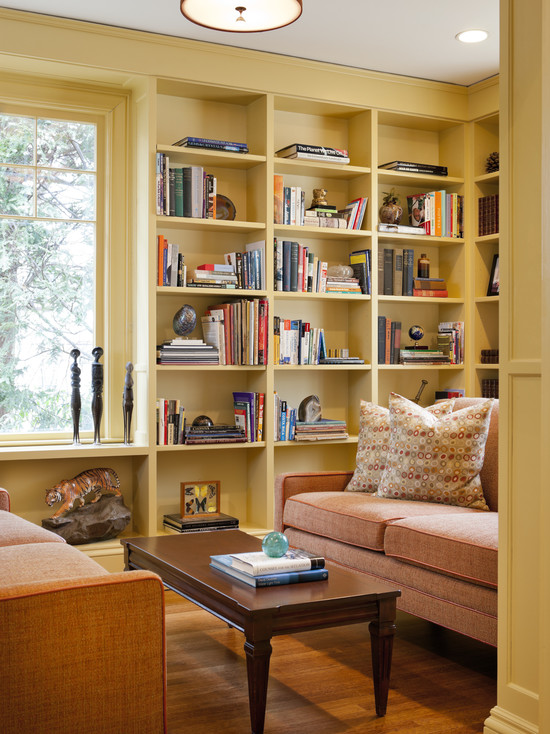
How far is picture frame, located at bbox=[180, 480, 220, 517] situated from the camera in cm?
454

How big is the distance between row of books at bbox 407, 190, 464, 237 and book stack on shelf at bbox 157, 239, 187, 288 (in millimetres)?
1611

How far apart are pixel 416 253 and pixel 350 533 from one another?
8.11 feet

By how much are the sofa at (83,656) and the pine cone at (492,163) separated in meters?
3.97

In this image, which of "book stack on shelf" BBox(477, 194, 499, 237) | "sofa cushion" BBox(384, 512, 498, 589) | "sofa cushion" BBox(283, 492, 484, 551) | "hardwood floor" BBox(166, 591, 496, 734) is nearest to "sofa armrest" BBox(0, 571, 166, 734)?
"hardwood floor" BBox(166, 591, 496, 734)

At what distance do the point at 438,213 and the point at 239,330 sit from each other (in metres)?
1.56

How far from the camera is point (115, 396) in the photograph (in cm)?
461

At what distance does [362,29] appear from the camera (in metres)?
4.25

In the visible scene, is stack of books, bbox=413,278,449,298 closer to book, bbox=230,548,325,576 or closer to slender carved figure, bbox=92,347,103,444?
slender carved figure, bbox=92,347,103,444

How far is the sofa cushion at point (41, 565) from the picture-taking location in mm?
2303

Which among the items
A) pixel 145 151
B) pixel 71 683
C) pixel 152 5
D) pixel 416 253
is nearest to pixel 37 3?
pixel 152 5

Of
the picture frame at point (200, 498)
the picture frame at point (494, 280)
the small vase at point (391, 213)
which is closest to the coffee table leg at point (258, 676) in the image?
the picture frame at point (200, 498)

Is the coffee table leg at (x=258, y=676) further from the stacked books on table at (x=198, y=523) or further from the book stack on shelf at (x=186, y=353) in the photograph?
the book stack on shelf at (x=186, y=353)

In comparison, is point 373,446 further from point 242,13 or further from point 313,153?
point 242,13

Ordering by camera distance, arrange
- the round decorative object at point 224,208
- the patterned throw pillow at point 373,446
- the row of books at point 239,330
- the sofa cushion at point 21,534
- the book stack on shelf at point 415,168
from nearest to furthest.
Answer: the sofa cushion at point 21,534, the patterned throw pillow at point 373,446, the row of books at point 239,330, the round decorative object at point 224,208, the book stack on shelf at point 415,168
